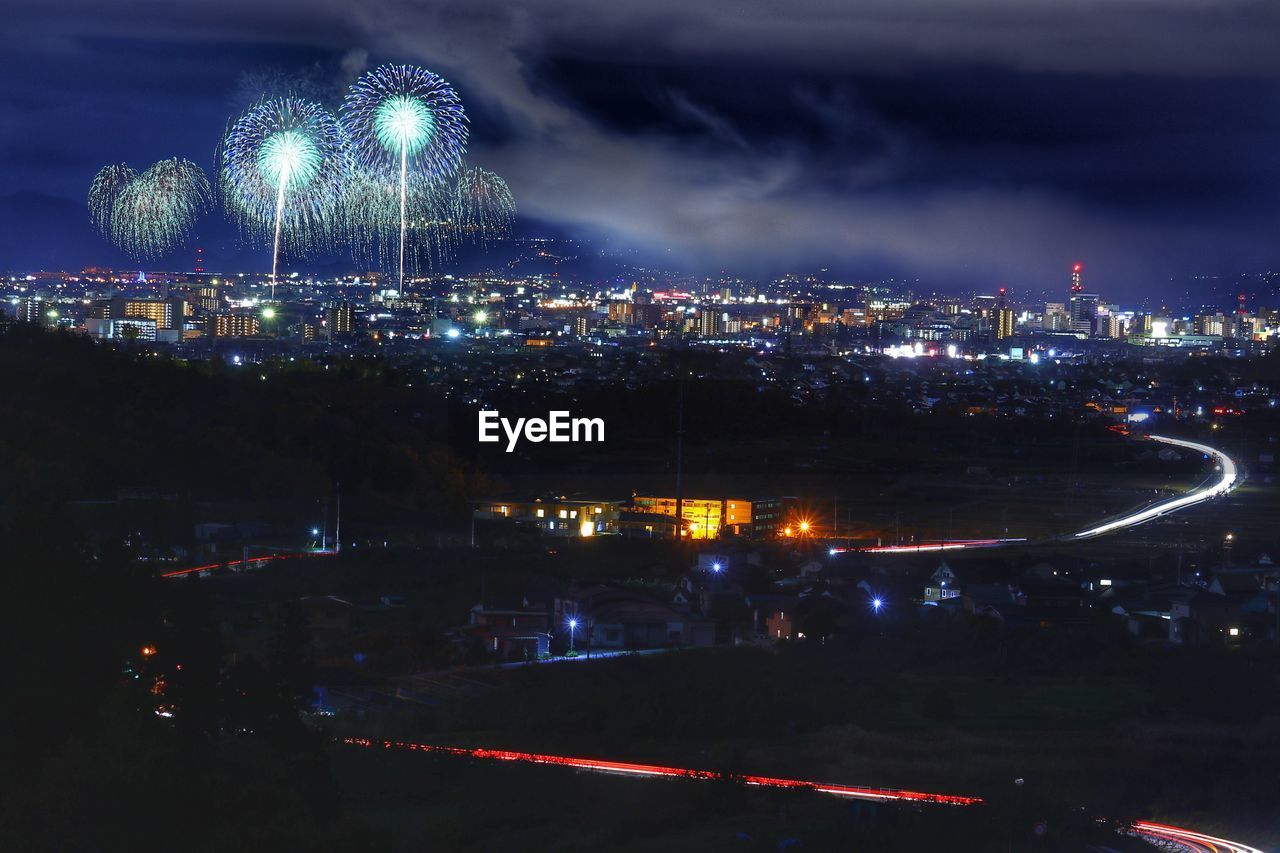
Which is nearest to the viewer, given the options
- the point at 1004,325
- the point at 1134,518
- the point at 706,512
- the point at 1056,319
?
the point at 1134,518

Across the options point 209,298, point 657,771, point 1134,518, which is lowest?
point 657,771

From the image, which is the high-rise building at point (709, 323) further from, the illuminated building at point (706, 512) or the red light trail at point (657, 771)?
the red light trail at point (657, 771)

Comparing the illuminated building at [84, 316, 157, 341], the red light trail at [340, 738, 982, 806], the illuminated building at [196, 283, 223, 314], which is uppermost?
the illuminated building at [196, 283, 223, 314]

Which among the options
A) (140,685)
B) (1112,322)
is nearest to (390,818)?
(140,685)

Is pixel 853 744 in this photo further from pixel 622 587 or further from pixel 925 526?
pixel 925 526

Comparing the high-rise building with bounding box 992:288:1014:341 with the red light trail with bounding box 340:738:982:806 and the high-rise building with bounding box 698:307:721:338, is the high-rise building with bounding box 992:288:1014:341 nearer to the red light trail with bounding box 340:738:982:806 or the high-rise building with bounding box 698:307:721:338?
the high-rise building with bounding box 698:307:721:338

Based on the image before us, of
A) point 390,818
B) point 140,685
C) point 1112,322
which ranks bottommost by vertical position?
point 390,818

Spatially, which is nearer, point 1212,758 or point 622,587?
point 1212,758

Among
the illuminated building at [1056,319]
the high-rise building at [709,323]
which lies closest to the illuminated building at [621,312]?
the high-rise building at [709,323]

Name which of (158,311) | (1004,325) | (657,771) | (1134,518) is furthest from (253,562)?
(1004,325)

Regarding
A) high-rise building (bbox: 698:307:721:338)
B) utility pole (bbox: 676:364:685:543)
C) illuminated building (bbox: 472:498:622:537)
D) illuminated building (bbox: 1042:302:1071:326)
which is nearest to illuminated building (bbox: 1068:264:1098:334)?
illuminated building (bbox: 1042:302:1071:326)

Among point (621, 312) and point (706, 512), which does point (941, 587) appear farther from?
point (621, 312)
